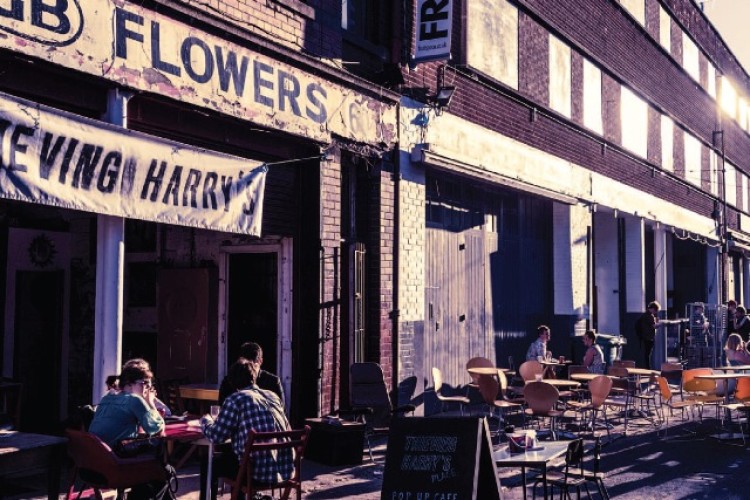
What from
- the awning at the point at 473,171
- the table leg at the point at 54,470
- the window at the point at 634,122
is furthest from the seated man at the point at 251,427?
the window at the point at 634,122

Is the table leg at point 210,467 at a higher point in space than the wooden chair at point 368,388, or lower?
lower

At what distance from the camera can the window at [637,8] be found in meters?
20.4

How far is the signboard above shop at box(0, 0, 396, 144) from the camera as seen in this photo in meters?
6.59

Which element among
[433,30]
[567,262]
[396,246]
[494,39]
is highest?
[494,39]

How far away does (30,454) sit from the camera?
227 inches

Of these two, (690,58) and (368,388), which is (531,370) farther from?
(690,58)

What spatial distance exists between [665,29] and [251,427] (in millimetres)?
20681

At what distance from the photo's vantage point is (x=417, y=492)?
5.72m

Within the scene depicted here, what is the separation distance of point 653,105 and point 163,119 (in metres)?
16.9

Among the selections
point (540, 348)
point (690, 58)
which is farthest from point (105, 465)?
point (690, 58)

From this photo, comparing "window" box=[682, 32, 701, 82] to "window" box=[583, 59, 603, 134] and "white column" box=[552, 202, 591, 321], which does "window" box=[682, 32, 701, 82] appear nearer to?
"window" box=[583, 59, 603, 134]

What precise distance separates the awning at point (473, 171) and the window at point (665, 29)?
366 inches

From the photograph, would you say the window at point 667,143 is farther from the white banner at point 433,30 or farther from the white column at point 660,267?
the white banner at point 433,30

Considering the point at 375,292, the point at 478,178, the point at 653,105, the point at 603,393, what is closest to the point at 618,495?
the point at 603,393
